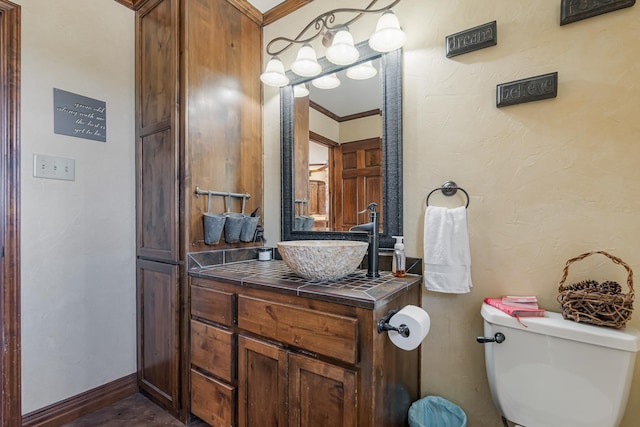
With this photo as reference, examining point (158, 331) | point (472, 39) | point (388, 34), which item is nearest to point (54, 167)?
point (158, 331)

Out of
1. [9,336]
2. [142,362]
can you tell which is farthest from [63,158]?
[142,362]

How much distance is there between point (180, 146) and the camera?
158cm

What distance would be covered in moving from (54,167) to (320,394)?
1.71 m

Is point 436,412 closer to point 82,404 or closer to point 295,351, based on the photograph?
point 295,351

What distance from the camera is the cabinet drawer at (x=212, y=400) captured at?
53.0 inches

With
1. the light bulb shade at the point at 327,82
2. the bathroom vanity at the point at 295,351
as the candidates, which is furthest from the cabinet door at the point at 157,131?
the light bulb shade at the point at 327,82

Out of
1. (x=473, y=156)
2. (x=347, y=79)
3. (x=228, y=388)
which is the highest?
(x=347, y=79)

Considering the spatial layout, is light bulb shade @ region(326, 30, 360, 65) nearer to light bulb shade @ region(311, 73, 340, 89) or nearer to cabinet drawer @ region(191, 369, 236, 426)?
light bulb shade @ region(311, 73, 340, 89)

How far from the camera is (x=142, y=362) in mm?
1829

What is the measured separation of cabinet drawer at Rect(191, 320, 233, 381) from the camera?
136 cm

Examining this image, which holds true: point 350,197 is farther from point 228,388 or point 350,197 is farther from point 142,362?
point 142,362

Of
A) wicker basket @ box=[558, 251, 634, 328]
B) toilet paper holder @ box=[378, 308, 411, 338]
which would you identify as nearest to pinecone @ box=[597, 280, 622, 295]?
wicker basket @ box=[558, 251, 634, 328]

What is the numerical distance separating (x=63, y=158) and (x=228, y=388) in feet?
4.79

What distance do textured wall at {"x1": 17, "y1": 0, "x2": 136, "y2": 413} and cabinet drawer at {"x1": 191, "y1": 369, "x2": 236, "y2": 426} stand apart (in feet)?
2.12
